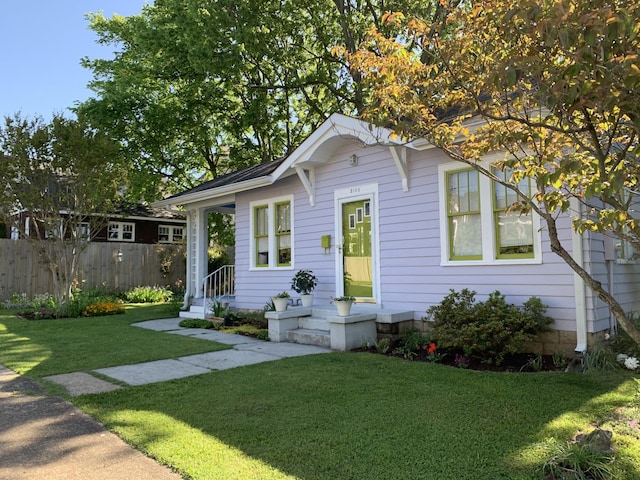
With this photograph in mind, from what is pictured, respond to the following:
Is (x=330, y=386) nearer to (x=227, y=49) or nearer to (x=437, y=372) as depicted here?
(x=437, y=372)

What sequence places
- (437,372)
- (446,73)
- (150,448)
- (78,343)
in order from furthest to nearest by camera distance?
(78,343), (437,372), (446,73), (150,448)

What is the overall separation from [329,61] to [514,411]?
1571 centimetres

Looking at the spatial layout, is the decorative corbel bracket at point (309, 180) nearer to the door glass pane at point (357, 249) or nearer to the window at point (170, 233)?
the door glass pane at point (357, 249)

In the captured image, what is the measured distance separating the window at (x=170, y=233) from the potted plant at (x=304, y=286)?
1806 cm

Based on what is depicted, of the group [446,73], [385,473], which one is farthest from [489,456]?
[446,73]

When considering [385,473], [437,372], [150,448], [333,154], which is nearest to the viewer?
[385,473]

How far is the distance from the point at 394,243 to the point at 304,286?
6.70 ft

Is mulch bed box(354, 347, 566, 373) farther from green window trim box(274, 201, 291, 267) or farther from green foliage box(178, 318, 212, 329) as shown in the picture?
green foliage box(178, 318, 212, 329)

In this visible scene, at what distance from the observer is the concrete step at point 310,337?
7.63 metres

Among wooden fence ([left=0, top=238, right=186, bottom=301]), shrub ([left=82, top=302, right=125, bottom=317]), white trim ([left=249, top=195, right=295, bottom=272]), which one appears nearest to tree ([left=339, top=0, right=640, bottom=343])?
white trim ([left=249, top=195, right=295, bottom=272])

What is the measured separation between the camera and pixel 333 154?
9219mm

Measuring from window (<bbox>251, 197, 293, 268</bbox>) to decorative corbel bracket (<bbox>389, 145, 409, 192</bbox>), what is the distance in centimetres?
307

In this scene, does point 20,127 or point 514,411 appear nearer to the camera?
point 514,411

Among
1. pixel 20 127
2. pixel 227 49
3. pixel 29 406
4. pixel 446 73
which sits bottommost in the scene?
pixel 29 406
